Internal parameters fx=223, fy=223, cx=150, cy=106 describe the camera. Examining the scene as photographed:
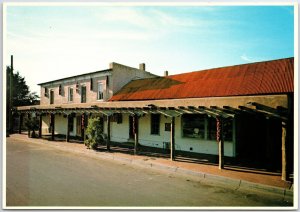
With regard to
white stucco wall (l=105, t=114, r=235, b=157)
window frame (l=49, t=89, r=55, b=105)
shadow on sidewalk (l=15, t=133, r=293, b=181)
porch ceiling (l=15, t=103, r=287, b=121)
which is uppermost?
window frame (l=49, t=89, r=55, b=105)

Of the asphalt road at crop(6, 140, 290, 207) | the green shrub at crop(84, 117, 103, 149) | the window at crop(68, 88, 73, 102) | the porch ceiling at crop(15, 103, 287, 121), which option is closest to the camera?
the asphalt road at crop(6, 140, 290, 207)

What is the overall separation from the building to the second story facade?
12 cm

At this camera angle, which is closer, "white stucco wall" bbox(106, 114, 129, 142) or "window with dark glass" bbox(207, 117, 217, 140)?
"window with dark glass" bbox(207, 117, 217, 140)

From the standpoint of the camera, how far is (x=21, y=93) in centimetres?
4181

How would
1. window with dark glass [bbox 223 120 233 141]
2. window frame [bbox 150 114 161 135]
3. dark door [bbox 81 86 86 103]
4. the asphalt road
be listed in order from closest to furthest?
the asphalt road < window with dark glass [bbox 223 120 233 141] < window frame [bbox 150 114 161 135] < dark door [bbox 81 86 86 103]

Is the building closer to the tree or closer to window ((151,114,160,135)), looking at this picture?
window ((151,114,160,135))

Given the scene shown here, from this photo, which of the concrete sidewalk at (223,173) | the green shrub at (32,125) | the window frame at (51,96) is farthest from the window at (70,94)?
the concrete sidewalk at (223,173)

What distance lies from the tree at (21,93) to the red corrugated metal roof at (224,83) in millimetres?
29235

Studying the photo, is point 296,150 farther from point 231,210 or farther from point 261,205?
point 231,210

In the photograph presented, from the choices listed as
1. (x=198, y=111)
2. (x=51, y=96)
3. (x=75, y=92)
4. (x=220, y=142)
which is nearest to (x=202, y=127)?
(x=198, y=111)

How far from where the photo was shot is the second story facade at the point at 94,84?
20.1 meters

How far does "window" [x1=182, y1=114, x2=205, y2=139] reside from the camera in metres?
13.7

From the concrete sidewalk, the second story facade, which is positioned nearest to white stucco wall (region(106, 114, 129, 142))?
the second story facade

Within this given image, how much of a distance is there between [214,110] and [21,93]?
136 ft
